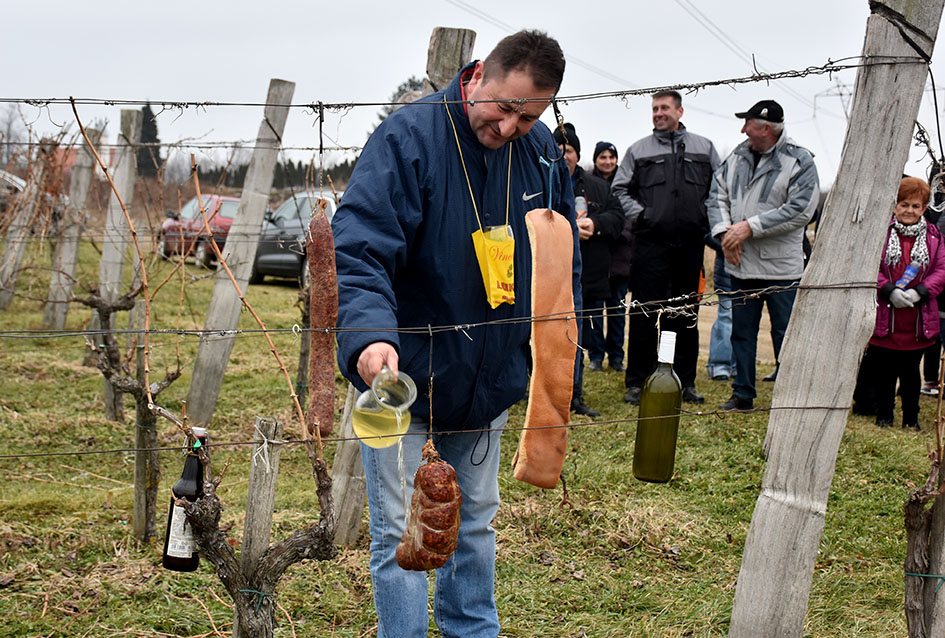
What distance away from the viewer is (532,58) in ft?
7.95

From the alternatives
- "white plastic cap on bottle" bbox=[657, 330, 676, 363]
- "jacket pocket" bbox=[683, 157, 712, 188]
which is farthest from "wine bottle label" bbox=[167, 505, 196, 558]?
"jacket pocket" bbox=[683, 157, 712, 188]

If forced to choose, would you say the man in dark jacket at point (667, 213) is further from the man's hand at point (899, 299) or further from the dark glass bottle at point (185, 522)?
the dark glass bottle at point (185, 522)

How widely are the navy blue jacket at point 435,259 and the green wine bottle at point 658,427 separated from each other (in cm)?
55

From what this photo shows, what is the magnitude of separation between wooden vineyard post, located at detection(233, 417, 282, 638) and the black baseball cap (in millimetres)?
4199

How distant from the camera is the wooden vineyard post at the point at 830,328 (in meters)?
2.27

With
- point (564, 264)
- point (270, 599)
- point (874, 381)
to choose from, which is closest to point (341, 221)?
point (564, 264)

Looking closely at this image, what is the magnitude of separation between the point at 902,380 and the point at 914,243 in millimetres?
1000

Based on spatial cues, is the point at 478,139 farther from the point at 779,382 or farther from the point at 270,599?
the point at 270,599

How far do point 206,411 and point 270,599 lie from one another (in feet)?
13.5

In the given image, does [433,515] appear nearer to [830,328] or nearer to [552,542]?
[830,328]

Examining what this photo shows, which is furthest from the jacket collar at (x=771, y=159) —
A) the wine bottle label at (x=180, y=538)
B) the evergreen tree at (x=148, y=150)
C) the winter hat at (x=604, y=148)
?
the wine bottle label at (x=180, y=538)

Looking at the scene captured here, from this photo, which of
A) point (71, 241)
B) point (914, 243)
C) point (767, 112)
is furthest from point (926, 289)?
point (71, 241)

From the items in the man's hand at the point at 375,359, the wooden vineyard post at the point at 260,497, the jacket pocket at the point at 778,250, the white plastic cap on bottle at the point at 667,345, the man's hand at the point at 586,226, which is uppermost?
the man's hand at the point at 586,226

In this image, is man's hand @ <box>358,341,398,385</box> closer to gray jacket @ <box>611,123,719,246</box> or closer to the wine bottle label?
the wine bottle label
